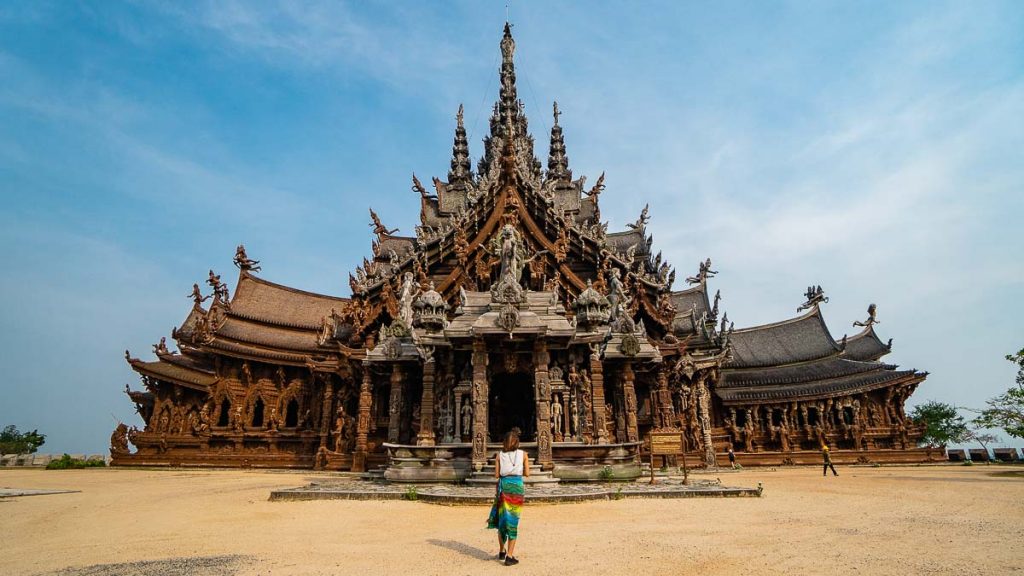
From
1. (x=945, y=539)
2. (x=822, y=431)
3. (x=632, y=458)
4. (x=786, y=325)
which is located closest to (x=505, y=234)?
(x=632, y=458)

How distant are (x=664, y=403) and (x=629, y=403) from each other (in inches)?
179

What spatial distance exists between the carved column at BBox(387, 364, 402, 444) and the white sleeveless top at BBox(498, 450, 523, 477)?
941cm

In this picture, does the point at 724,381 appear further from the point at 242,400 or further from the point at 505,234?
the point at 242,400

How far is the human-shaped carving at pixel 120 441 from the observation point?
A: 2434cm

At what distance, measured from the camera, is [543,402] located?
11.4 metres

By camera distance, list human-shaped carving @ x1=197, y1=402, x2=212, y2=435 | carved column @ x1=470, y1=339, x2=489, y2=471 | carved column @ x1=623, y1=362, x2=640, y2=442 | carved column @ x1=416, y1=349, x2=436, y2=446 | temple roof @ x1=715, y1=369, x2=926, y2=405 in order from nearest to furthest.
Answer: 1. carved column @ x1=470, y1=339, x2=489, y2=471
2. carved column @ x1=416, y1=349, x2=436, y2=446
3. carved column @ x1=623, y1=362, x2=640, y2=442
4. human-shaped carving @ x1=197, y1=402, x2=212, y2=435
5. temple roof @ x1=715, y1=369, x2=926, y2=405

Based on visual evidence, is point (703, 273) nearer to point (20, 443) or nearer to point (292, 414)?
point (292, 414)

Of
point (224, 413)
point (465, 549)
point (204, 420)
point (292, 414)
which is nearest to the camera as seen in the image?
point (465, 549)

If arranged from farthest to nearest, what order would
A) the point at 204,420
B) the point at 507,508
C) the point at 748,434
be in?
the point at 748,434
the point at 204,420
the point at 507,508

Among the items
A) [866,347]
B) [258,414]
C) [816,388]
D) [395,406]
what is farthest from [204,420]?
[866,347]

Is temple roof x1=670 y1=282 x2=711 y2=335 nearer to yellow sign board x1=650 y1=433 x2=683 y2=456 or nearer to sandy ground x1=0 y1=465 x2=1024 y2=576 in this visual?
yellow sign board x1=650 y1=433 x2=683 y2=456

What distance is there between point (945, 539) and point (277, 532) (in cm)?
760

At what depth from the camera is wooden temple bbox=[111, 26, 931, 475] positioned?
1209 centimetres

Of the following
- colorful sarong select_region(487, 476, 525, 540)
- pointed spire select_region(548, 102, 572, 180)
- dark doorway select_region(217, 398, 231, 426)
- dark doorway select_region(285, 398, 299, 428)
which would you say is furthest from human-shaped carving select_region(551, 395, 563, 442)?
pointed spire select_region(548, 102, 572, 180)
